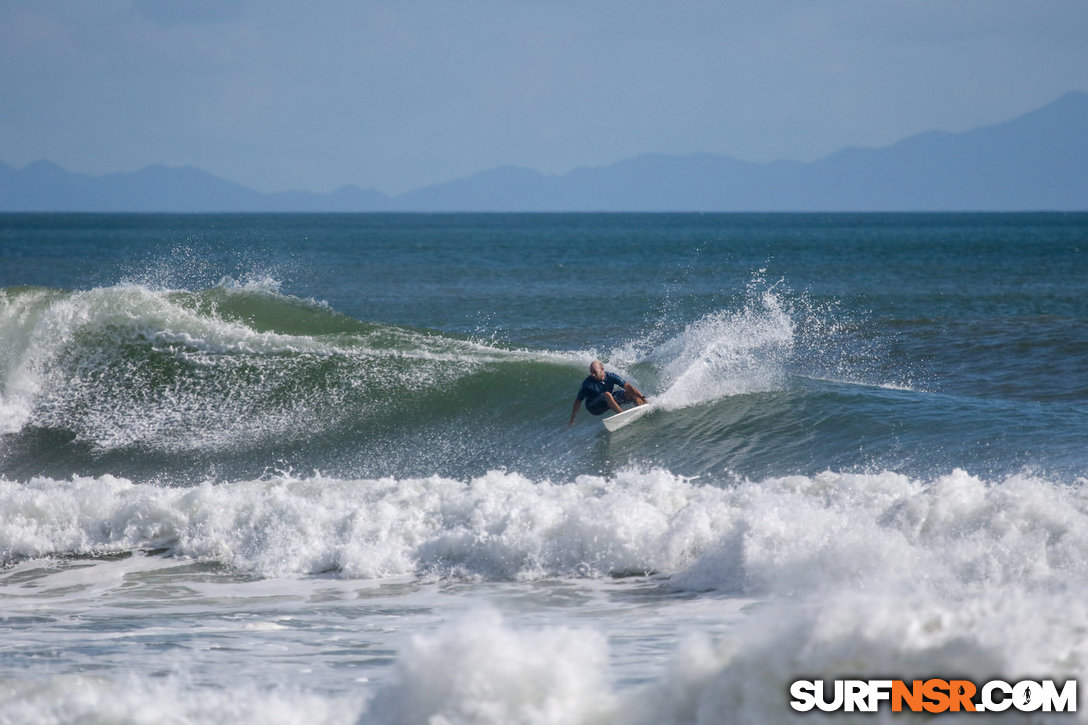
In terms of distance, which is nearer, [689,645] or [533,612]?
[689,645]

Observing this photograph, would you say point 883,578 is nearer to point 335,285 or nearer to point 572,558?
point 572,558

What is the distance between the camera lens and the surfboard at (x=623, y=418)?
44.8 ft

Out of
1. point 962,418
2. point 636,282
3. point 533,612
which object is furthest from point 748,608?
point 636,282

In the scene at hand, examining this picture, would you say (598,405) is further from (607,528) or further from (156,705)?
(156,705)

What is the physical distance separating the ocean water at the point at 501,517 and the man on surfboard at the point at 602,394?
37cm

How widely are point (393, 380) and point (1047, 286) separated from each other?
29.2 metres

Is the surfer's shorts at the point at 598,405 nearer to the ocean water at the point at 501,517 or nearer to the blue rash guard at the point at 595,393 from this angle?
the blue rash guard at the point at 595,393

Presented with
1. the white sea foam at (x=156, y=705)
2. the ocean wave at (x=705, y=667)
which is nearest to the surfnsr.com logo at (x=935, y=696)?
the ocean wave at (x=705, y=667)

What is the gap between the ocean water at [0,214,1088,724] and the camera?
4.66 m

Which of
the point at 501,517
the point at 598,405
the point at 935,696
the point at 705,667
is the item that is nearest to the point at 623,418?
the point at 598,405

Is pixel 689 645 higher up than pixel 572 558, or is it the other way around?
pixel 689 645

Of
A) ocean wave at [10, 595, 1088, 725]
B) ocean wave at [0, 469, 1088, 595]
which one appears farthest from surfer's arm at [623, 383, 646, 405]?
ocean wave at [10, 595, 1088, 725]

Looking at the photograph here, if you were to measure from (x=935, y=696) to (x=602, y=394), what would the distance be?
9.68 metres

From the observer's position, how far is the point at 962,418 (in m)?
12.9
